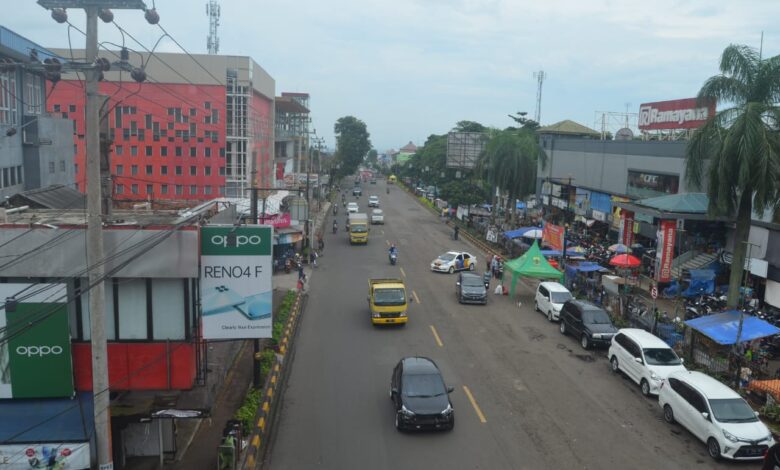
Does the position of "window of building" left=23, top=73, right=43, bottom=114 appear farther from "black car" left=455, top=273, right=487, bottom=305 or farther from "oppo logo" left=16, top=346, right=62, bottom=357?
"black car" left=455, top=273, right=487, bottom=305

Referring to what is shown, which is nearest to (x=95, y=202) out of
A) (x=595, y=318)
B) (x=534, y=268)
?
(x=595, y=318)

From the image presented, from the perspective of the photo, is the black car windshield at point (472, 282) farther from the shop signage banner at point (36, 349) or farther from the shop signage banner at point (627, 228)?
the shop signage banner at point (36, 349)

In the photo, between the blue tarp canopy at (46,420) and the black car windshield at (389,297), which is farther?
the black car windshield at (389,297)

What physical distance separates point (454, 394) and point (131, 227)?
414 inches

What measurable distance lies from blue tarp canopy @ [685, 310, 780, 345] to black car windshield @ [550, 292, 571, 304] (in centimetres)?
632

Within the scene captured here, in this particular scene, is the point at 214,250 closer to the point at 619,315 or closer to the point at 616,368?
the point at 616,368

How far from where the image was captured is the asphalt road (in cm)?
1408

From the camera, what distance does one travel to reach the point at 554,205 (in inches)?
2143

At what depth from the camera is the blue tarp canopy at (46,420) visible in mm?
11234

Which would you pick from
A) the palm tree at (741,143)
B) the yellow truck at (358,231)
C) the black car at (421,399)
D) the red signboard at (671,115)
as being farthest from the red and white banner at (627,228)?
the black car at (421,399)

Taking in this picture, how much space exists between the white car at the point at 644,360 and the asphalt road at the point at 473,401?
43 centimetres

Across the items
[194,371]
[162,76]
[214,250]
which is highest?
[162,76]

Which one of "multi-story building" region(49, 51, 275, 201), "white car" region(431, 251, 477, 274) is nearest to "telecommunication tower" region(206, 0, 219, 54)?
"multi-story building" region(49, 51, 275, 201)

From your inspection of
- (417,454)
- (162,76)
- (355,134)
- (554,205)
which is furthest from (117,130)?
(355,134)
